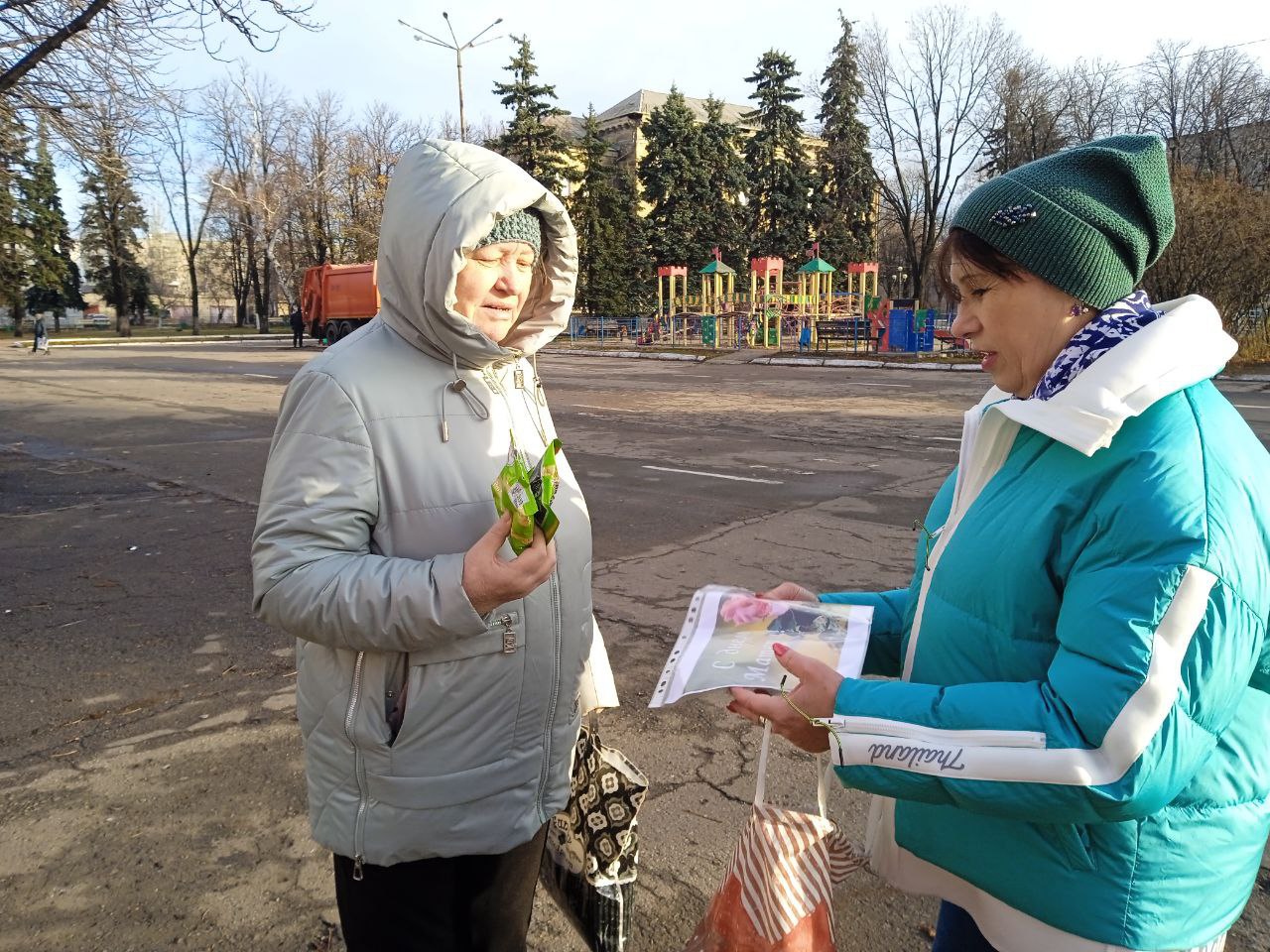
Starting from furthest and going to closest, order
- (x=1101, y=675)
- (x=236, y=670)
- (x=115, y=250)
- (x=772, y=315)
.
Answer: (x=115, y=250), (x=772, y=315), (x=236, y=670), (x=1101, y=675)

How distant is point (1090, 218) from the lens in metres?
1.37

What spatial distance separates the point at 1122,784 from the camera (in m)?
1.19

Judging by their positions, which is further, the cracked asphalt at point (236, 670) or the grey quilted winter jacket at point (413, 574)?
the cracked asphalt at point (236, 670)

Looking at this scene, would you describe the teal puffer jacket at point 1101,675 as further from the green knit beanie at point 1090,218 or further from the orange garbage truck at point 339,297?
the orange garbage truck at point 339,297

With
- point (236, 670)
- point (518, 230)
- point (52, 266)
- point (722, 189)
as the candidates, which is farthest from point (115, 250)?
point (518, 230)

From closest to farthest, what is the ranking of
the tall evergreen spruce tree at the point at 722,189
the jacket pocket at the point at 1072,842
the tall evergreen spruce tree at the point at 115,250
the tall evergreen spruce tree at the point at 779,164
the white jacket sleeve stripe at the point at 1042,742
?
the white jacket sleeve stripe at the point at 1042,742, the jacket pocket at the point at 1072,842, the tall evergreen spruce tree at the point at 779,164, the tall evergreen spruce tree at the point at 722,189, the tall evergreen spruce tree at the point at 115,250

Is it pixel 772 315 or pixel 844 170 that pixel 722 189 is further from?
pixel 772 315

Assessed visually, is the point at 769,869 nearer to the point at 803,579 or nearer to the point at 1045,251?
the point at 1045,251

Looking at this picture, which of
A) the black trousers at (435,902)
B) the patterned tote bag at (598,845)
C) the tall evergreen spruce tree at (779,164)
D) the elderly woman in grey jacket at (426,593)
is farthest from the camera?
the tall evergreen spruce tree at (779,164)

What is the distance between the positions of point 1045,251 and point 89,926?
2.99 metres

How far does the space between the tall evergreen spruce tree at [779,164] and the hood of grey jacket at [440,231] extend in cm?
4873

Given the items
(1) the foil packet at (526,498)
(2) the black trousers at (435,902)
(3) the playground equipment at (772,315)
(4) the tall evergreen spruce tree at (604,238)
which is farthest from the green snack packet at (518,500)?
(4) the tall evergreen spruce tree at (604,238)

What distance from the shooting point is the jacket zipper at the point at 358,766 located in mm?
1632

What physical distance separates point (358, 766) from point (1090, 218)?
1568 millimetres
